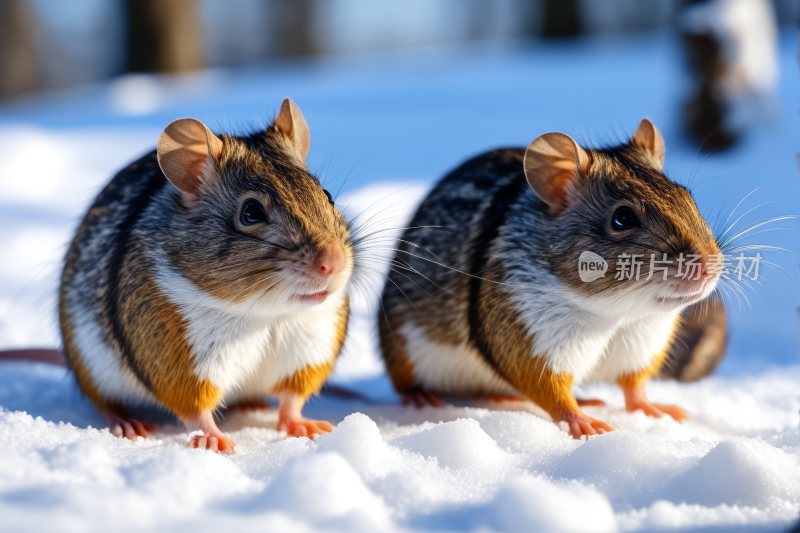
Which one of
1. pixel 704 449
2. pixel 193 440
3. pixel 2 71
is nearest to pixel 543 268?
pixel 704 449

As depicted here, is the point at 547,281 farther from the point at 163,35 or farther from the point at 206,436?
the point at 163,35

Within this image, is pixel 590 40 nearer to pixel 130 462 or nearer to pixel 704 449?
pixel 704 449

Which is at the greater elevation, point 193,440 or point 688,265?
point 688,265

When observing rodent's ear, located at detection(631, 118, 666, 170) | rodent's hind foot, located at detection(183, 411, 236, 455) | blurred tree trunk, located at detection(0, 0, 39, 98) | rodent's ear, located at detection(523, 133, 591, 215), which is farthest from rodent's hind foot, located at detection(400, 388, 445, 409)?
blurred tree trunk, located at detection(0, 0, 39, 98)

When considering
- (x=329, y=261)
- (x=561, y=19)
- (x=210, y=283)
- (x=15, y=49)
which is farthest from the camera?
(x=15, y=49)

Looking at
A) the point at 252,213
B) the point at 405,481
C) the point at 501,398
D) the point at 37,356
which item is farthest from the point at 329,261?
the point at 37,356
